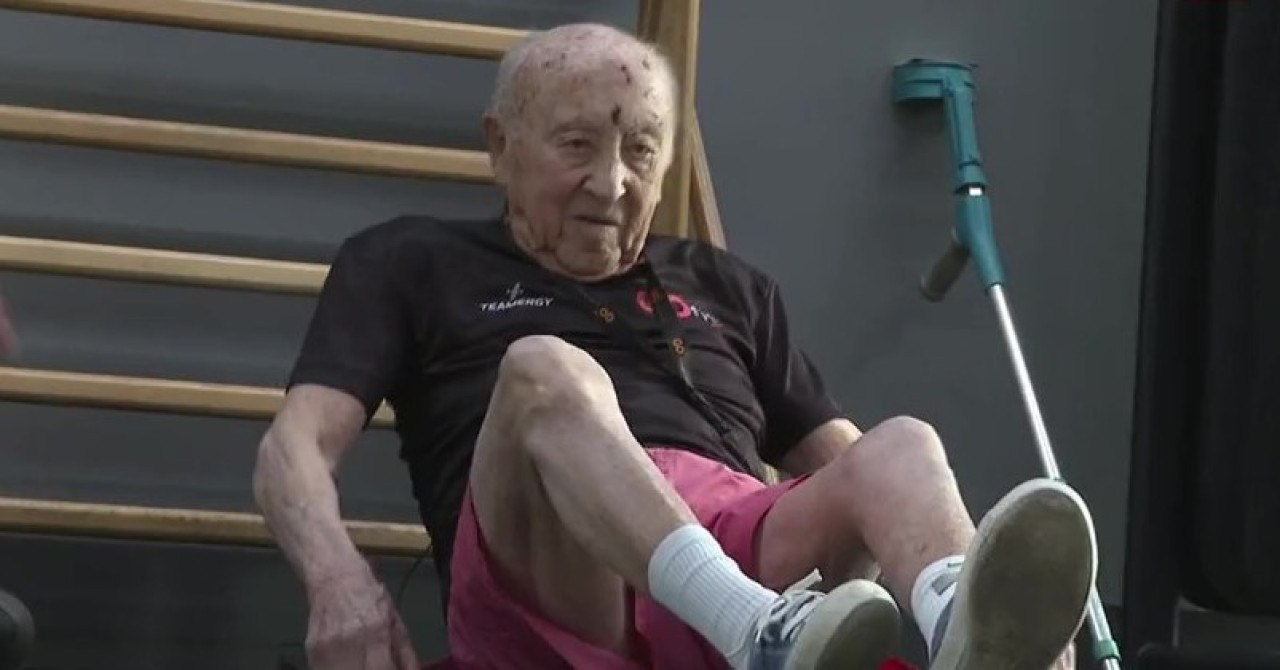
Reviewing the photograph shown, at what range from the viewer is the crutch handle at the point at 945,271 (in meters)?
2.27

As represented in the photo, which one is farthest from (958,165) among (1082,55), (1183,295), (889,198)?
(1183,295)

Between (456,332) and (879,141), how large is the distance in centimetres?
95

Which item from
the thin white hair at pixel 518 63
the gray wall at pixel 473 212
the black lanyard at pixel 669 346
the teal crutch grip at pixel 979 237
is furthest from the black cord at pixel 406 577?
the teal crutch grip at pixel 979 237

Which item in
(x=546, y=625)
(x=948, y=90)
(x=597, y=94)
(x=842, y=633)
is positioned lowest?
(x=546, y=625)

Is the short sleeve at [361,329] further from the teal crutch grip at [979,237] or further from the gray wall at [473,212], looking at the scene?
the teal crutch grip at [979,237]

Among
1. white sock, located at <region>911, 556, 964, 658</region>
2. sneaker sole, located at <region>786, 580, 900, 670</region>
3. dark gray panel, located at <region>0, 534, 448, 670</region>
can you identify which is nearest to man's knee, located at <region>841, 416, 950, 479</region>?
white sock, located at <region>911, 556, 964, 658</region>

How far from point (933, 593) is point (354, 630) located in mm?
478

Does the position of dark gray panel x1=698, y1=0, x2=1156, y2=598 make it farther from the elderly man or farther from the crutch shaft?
the elderly man

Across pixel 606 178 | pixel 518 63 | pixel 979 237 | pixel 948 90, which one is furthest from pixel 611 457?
pixel 948 90

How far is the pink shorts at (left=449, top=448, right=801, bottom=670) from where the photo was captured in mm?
1410

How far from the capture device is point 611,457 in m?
1.34

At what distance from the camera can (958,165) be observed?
2.30 meters

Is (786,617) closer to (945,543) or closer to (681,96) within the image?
(945,543)

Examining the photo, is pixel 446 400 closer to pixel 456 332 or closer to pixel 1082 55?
pixel 456 332
